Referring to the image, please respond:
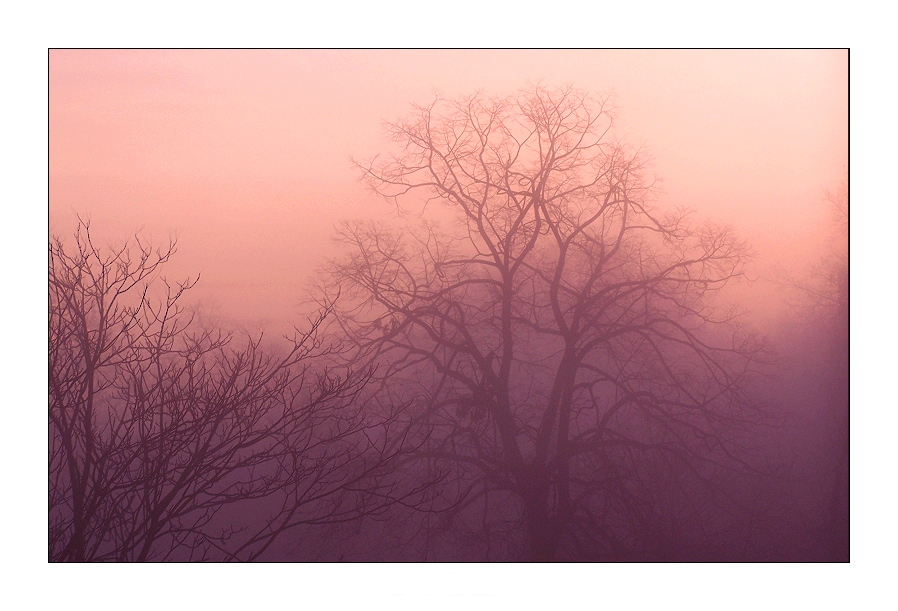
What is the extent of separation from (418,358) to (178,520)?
119 centimetres

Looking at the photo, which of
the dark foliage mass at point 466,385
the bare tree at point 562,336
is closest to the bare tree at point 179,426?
the dark foliage mass at point 466,385

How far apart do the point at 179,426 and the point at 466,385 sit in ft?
3.89

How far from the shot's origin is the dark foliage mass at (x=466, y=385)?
8.54 feet

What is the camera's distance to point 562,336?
2611 millimetres

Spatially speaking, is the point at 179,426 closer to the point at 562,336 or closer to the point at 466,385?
the point at 466,385

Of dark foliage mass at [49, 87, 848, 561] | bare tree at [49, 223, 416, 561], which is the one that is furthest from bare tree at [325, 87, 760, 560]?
bare tree at [49, 223, 416, 561]

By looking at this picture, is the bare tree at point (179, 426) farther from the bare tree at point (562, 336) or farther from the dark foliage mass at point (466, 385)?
the bare tree at point (562, 336)

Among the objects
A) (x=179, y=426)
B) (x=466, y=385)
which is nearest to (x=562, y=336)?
(x=466, y=385)

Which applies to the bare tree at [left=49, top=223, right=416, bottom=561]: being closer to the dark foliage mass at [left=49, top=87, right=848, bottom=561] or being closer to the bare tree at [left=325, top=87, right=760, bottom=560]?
the dark foliage mass at [left=49, top=87, right=848, bottom=561]

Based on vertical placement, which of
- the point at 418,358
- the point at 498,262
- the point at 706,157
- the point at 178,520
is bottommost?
the point at 178,520
